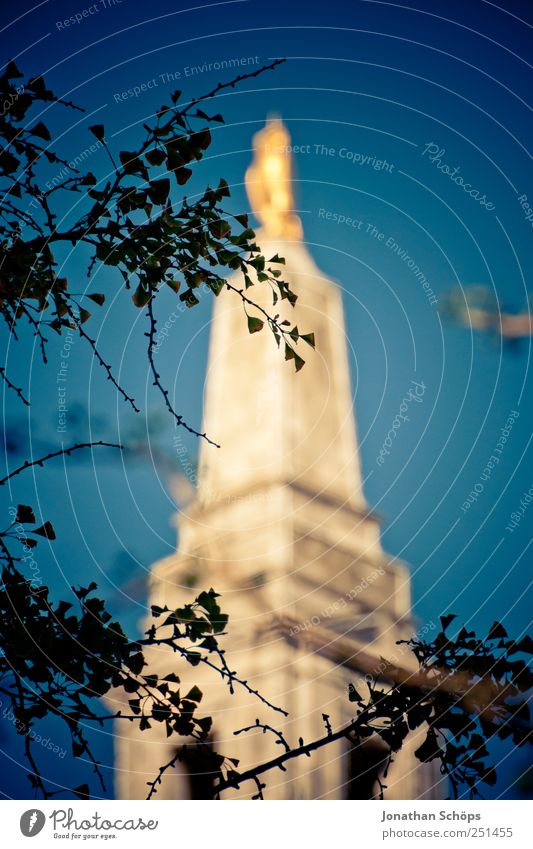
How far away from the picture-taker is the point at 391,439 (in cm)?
233

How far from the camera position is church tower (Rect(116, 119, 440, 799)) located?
247 centimetres

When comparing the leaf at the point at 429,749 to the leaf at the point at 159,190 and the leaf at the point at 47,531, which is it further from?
the leaf at the point at 159,190

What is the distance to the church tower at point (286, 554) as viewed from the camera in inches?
97.1

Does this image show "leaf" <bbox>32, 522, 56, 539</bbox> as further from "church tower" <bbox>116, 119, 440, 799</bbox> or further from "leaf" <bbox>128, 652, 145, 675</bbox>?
"church tower" <bbox>116, 119, 440, 799</bbox>

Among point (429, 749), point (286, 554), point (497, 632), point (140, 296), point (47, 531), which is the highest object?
point (286, 554)

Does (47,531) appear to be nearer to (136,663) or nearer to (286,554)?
(136,663)

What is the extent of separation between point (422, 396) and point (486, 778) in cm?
101
